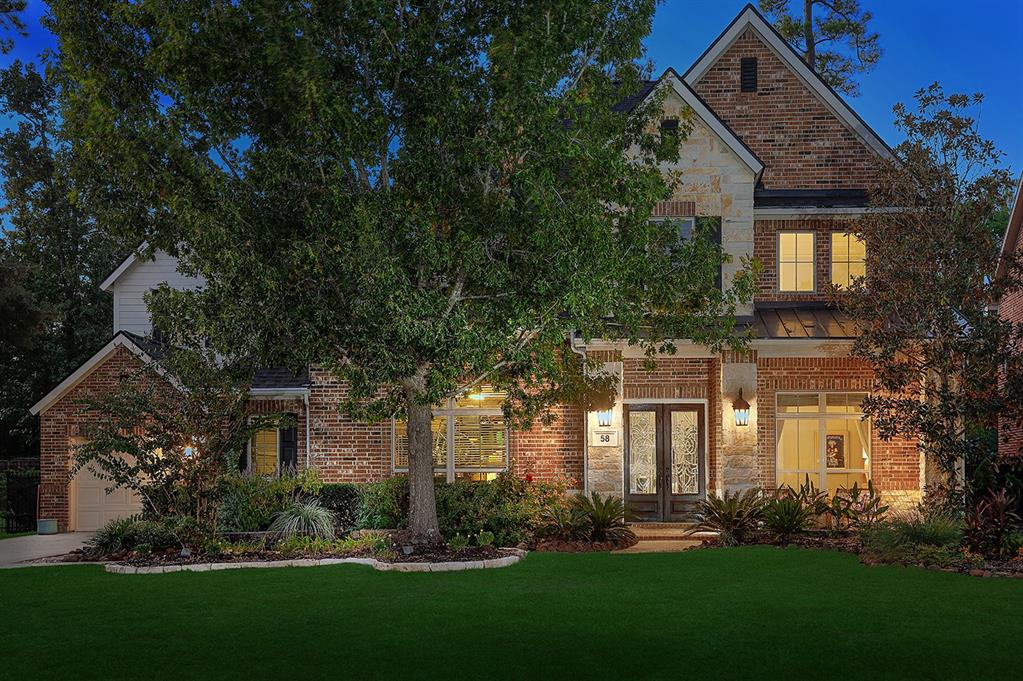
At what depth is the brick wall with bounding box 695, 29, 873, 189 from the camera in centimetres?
2248

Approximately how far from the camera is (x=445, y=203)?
15.2 m

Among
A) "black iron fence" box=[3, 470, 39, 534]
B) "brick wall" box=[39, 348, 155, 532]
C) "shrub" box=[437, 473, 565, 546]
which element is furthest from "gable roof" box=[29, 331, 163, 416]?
"shrub" box=[437, 473, 565, 546]

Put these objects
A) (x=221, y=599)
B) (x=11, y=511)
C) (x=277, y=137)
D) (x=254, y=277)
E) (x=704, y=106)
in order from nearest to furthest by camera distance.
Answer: (x=221, y=599), (x=254, y=277), (x=277, y=137), (x=704, y=106), (x=11, y=511)

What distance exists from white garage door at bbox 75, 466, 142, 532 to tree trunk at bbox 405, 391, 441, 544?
36.5 feet

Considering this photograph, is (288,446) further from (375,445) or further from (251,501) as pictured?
(251,501)

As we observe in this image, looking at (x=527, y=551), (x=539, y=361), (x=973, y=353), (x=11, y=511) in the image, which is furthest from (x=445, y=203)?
(x=11, y=511)

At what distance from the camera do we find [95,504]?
Answer: 80.3 ft

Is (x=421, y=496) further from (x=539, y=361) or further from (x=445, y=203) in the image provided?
(x=445, y=203)

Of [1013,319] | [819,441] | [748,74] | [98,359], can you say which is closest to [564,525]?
[819,441]

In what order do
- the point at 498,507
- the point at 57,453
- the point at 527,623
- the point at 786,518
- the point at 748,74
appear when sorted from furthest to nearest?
the point at 57,453 → the point at 748,74 → the point at 498,507 → the point at 786,518 → the point at 527,623

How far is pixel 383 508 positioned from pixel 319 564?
3.59 m

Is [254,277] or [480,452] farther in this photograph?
[480,452]

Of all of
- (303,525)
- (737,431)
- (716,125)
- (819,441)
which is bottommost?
(303,525)

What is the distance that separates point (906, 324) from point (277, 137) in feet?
35.1
